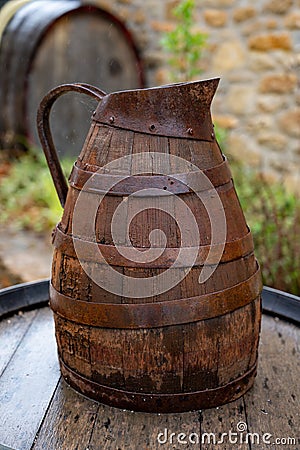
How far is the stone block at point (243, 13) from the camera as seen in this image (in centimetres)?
425

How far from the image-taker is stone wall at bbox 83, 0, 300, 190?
416 cm

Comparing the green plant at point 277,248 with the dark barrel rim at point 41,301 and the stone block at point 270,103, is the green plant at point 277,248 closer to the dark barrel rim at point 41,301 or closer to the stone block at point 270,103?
the dark barrel rim at point 41,301

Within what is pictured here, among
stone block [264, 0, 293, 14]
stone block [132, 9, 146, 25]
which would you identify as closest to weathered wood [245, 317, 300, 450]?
stone block [264, 0, 293, 14]

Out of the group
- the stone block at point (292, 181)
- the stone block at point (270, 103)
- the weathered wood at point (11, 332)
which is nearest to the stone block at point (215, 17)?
the stone block at point (270, 103)

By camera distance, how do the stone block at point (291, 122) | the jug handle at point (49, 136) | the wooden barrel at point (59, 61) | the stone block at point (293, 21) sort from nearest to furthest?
the jug handle at point (49, 136), the stone block at point (293, 21), the stone block at point (291, 122), the wooden barrel at point (59, 61)

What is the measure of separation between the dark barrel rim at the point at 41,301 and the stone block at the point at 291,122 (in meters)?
2.36

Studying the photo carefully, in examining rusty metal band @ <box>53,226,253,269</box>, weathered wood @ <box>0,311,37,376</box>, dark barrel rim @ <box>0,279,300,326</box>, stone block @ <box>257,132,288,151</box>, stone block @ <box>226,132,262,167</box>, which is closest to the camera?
rusty metal band @ <box>53,226,253,269</box>

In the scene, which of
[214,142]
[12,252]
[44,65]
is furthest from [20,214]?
[214,142]

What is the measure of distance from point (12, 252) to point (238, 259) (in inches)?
102

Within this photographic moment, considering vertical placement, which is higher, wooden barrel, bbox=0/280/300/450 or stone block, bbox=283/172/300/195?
wooden barrel, bbox=0/280/300/450

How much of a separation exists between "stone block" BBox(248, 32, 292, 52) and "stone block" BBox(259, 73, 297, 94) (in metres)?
0.19

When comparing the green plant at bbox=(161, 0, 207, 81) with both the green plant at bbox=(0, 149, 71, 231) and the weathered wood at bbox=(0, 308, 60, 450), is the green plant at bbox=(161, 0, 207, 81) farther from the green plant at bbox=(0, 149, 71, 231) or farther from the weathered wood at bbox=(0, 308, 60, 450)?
the weathered wood at bbox=(0, 308, 60, 450)

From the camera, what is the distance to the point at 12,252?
12.7ft

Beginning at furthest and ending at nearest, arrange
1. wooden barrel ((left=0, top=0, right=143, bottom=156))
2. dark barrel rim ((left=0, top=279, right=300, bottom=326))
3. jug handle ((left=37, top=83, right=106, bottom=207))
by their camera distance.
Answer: wooden barrel ((left=0, top=0, right=143, bottom=156))
dark barrel rim ((left=0, top=279, right=300, bottom=326))
jug handle ((left=37, top=83, right=106, bottom=207))
